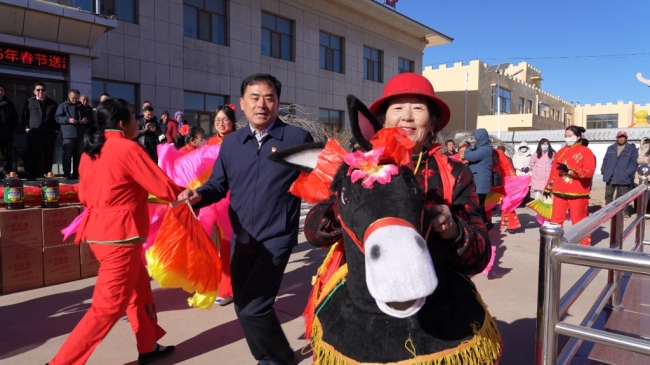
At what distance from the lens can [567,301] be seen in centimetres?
199

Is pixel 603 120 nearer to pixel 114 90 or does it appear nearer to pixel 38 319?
pixel 114 90

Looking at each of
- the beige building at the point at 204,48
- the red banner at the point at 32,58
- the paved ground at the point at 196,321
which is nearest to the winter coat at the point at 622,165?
the paved ground at the point at 196,321

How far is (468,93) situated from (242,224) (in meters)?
32.3

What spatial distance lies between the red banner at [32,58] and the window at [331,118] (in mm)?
9888

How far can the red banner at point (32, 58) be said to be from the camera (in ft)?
28.2

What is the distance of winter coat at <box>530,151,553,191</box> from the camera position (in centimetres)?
1020

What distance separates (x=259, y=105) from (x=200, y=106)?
1154 cm

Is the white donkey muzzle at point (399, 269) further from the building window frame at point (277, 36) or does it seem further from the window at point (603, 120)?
the window at point (603, 120)

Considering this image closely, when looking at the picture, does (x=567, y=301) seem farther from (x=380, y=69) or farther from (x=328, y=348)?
(x=380, y=69)

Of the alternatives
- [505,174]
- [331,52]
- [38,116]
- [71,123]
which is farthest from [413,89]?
[331,52]

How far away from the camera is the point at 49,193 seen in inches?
196

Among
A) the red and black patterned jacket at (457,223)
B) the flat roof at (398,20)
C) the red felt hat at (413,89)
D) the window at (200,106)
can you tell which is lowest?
the red and black patterned jacket at (457,223)

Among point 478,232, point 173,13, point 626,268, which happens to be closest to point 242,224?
point 478,232

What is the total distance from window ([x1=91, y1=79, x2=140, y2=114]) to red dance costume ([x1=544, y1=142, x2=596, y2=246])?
9378 millimetres
